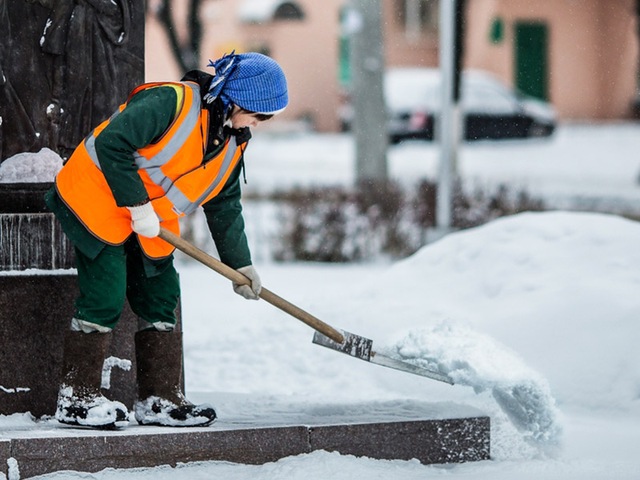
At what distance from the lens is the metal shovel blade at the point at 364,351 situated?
16.1 feet

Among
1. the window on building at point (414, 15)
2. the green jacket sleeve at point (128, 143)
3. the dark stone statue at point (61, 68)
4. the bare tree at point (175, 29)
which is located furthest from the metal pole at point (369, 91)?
the window on building at point (414, 15)

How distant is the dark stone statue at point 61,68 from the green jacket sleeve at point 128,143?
0.76 meters

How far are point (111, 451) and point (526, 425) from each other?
5.31ft

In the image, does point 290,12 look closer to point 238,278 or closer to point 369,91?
point 369,91

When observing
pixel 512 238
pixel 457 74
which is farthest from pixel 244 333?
pixel 457 74

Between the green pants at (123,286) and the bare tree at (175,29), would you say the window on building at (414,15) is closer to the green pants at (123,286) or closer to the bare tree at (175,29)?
the bare tree at (175,29)

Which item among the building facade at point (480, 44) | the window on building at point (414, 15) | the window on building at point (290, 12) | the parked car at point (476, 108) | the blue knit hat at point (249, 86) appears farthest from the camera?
the window on building at point (414, 15)

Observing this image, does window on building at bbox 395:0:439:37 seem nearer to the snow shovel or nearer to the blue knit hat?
the snow shovel

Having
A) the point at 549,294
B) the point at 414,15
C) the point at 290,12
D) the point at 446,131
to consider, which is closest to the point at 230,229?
the point at 549,294

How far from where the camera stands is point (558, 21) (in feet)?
110

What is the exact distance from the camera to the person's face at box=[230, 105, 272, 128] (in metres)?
4.54

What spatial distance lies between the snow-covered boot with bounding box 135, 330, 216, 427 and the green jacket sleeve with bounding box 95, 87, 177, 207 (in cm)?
63

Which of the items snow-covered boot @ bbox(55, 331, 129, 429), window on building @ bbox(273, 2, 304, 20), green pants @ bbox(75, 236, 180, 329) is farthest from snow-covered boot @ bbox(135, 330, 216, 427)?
window on building @ bbox(273, 2, 304, 20)

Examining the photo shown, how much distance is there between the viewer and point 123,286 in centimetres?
458
